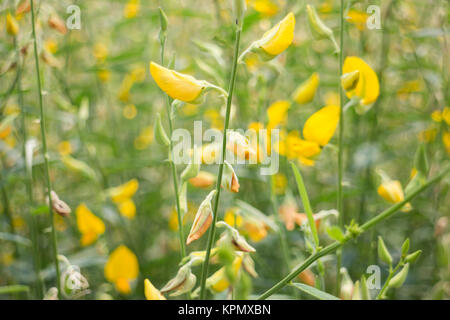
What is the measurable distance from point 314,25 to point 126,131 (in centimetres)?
119

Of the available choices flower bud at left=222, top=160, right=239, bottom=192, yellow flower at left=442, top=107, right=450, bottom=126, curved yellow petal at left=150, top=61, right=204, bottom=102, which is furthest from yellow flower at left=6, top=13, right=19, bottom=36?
yellow flower at left=442, top=107, right=450, bottom=126

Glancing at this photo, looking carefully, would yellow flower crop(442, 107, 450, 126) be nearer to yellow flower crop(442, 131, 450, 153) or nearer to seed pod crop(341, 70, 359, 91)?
yellow flower crop(442, 131, 450, 153)

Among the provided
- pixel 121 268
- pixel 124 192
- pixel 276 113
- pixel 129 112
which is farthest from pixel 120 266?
pixel 129 112

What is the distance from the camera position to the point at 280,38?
58 centimetres

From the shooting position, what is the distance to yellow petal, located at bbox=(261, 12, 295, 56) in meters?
0.58

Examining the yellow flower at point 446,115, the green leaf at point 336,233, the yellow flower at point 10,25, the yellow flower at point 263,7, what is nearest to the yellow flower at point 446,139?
the yellow flower at point 446,115

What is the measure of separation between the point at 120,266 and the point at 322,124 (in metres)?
Result: 0.67

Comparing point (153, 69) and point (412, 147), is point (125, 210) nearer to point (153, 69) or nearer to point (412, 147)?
point (153, 69)

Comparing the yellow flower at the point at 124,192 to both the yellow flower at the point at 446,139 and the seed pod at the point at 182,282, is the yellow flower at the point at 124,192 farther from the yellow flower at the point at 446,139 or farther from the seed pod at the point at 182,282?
the yellow flower at the point at 446,139

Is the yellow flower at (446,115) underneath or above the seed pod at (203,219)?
above

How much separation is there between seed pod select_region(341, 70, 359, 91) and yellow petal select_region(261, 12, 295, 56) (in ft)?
0.54

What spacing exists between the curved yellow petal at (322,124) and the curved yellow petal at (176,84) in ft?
0.90

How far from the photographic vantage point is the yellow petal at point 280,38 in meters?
0.58

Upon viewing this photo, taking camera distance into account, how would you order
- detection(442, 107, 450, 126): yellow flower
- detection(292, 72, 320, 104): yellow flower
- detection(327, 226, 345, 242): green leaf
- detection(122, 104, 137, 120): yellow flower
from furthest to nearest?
detection(122, 104, 137, 120): yellow flower → detection(442, 107, 450, 126): yellow flower → detection(292, 72, 320, 104): yellow flower → detection(327, 226, 345, 242): green leaf
